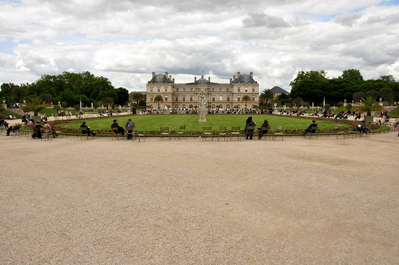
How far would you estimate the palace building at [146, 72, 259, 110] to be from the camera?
10956 cm

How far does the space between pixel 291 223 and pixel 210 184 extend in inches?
119

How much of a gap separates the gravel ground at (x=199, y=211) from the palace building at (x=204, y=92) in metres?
98.6

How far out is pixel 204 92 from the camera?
358ft

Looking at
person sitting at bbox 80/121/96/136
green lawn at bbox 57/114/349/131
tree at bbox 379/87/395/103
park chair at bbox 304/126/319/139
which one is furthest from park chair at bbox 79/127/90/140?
tree at bbox 379/87/395/103

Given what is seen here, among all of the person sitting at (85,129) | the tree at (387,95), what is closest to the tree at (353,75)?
the tree at (387,95)

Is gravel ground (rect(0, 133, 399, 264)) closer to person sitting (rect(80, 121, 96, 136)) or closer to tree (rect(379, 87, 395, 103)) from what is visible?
person sitting (rect(80, 121, 96, 136))

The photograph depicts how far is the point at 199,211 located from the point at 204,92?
104 m

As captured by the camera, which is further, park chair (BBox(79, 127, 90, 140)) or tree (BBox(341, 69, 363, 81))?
tree (BBox(341, 69, 363, 81))

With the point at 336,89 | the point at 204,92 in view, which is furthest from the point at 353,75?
the point at 204,92

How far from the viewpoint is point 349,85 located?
81.2 metres

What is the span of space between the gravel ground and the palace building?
323 ft

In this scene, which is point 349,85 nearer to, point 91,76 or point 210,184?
point 91,76

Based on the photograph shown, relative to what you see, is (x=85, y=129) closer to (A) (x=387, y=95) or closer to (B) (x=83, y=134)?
(B) (x=83, y=134)

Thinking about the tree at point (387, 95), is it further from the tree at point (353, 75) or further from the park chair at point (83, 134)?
the park chair at point (83, 134)
